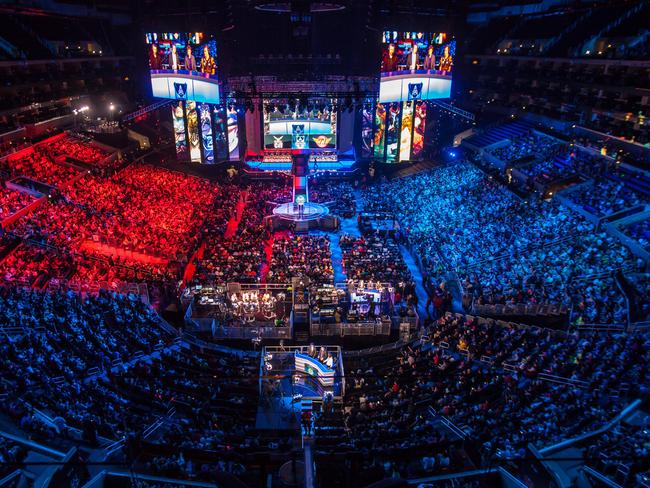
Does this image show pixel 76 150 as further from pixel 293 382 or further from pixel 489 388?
pixel 489 388

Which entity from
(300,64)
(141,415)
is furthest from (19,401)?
(300,64)

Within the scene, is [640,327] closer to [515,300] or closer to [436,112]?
[515,300]

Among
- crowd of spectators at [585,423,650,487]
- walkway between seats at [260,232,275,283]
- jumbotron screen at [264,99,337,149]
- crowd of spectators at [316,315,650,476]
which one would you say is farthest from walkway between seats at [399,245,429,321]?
jumbotron screen at [264,99,337,149]

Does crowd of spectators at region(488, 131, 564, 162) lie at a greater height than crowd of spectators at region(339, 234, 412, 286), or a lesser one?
greater

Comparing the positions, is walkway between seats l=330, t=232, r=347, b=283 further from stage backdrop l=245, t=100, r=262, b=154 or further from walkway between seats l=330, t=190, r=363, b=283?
stage backdrop l=245, t=100, r=262, b=154

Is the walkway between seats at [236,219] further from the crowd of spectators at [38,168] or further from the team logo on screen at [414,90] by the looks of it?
the team logo on screen at [414,90]
